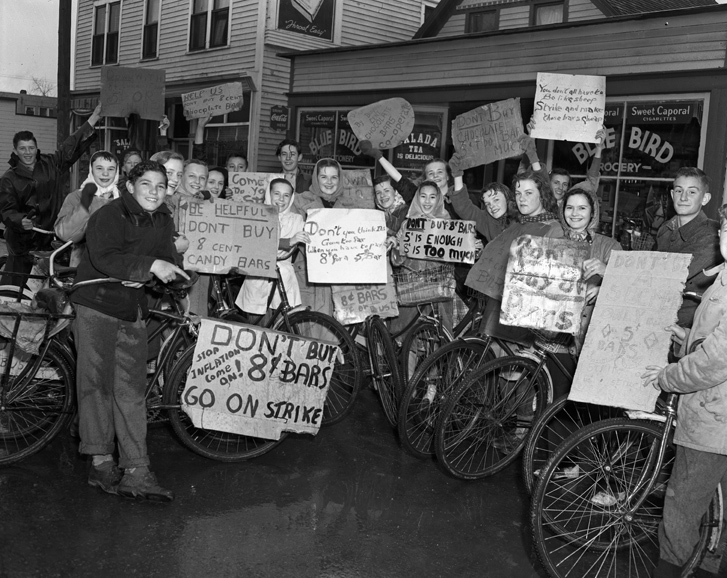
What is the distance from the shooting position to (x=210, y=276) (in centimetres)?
656

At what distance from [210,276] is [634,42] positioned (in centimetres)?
741

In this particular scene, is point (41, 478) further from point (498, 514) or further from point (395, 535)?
point (498, 514)

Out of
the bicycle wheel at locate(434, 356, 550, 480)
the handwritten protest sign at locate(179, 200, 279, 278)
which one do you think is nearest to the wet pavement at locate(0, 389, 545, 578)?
the bicycle wheel at locate(434, 356, 550, 480)

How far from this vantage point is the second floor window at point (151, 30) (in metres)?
23.5

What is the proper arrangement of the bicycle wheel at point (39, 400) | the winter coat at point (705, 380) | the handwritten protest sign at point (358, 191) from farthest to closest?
1. the handwritten protest sign at point (358, 191)
2. the bicycle wheel at point (39, 400)
3. the winter coat at point (705, 380)

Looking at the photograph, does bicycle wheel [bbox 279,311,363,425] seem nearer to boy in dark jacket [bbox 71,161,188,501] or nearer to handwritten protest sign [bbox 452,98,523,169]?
boy in dark jacket [bbox 71,161,188,501]

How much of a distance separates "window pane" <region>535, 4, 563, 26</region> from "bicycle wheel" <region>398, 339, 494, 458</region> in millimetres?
12462

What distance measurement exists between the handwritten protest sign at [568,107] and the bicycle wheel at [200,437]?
4.34 metres

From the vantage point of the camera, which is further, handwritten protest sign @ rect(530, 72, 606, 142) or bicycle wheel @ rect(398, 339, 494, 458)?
handwritten protest sign @ rect(530, 72, 606, 142)

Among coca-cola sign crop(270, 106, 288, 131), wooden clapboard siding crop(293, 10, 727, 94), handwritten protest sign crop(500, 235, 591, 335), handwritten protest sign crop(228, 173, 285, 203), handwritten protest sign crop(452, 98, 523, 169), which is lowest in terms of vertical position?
handwritten protest sign crop(500, 235, 591, 335)

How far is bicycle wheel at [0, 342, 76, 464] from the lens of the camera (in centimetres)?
513

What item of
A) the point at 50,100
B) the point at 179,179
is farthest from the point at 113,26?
the point at 179,179

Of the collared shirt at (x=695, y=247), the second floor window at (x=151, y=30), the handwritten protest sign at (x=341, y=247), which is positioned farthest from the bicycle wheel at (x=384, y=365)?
the second floor window at (x=151, y=30)

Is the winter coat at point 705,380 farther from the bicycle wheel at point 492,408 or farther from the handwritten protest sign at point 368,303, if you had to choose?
the handwritten protest sign at point 368,303
